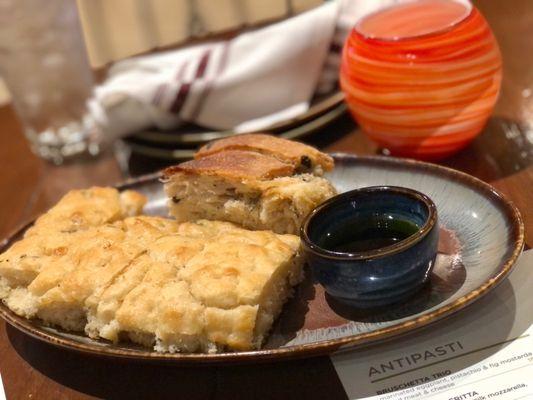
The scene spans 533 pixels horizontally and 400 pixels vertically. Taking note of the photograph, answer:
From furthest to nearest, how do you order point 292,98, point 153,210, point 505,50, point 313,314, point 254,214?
point 505,50 → point 292,98 → point 153,210 → point 254,214 → point 313,314

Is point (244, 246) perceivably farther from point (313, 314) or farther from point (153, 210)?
point (153, 210)

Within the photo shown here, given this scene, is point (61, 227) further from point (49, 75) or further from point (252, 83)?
point (49, 75)

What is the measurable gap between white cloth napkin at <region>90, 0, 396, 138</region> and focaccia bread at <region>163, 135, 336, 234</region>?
2.08 feet

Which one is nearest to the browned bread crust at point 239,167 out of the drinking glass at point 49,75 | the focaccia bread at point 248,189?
the focaccia bread at point 248,189

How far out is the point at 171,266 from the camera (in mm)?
1367

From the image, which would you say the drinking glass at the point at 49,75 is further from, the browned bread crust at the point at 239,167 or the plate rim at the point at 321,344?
the plate rim at the point at 321,344

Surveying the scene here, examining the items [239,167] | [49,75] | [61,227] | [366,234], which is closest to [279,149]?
[239,167]

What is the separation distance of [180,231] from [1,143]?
1840 millimetres

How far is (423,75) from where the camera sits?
1.68 metres

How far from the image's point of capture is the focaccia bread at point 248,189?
1482 millimetres

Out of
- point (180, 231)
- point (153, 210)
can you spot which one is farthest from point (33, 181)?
point (180, 231)

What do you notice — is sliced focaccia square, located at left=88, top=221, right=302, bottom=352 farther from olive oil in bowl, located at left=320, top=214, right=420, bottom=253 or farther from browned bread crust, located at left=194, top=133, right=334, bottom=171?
browned bread crust, located at left=194, top=133, right=334, bottom=171

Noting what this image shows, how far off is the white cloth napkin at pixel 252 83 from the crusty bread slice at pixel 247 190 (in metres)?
0.64

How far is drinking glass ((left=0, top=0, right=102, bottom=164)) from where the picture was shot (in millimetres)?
2539
